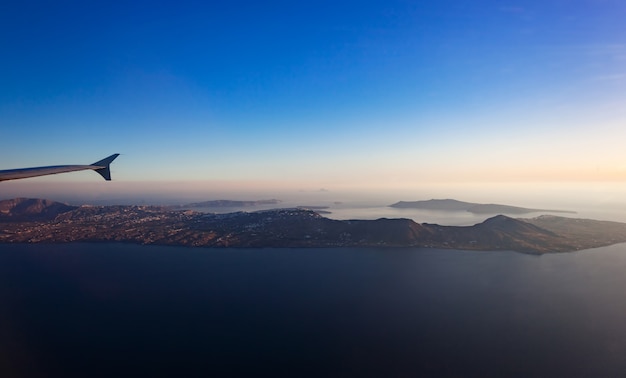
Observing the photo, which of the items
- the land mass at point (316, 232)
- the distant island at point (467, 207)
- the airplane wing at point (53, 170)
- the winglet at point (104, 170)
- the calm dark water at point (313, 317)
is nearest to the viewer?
the airplane wing at point (53, 170)

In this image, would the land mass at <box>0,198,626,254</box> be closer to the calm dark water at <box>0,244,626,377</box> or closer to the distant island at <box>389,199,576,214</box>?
the calm dark water at <box>0,244,626,377</box>

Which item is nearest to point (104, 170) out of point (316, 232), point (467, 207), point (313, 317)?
point (313, 317)

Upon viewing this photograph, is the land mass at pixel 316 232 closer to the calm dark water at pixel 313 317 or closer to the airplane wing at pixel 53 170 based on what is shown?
the calm dark water at pixel 313 317

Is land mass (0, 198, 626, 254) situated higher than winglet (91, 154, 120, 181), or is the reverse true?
winglet (91, 154, 120, 181)

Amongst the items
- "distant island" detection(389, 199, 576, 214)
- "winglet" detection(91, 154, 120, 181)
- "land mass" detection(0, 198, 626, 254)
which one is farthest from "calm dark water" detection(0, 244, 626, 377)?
"distant island" detection(389, 199, 576, 214)

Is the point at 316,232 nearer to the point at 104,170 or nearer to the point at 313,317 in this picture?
the point at 313,317

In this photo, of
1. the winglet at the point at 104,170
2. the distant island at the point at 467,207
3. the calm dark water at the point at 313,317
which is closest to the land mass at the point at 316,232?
the calm dark water at the point at 313,317
